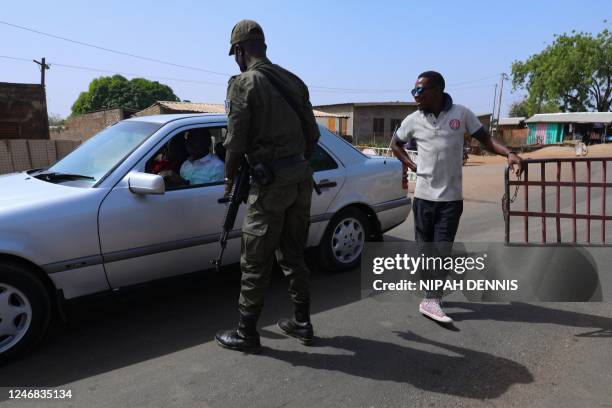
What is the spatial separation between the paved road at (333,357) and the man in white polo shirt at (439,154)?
47 cm

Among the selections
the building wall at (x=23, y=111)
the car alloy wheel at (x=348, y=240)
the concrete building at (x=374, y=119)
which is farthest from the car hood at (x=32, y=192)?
the concrete building at (x=374, y=119)

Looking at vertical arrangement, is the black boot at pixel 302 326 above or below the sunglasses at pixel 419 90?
below

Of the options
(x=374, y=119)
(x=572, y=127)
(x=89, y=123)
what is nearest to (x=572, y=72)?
(x=572, y=127)

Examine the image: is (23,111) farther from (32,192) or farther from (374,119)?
(374,119)

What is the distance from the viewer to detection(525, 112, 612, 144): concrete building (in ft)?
129

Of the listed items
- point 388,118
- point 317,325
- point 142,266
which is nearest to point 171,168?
point 142,266

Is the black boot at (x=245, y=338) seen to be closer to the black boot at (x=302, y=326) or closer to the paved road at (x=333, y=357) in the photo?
the paved road at (x=333, y=357)

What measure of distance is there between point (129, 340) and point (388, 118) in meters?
34.3

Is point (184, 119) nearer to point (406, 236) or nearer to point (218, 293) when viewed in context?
point (218, 293)

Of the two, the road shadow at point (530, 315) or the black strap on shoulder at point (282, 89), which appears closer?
the black strap on shoulder at point (282, 89)

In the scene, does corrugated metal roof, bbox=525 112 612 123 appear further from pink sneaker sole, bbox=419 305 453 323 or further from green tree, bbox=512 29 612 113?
pink sneaker sole, bbox=419 305 453 323

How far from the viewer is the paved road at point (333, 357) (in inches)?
105

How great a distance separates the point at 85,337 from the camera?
341 cm

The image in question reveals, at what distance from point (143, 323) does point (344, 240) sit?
81.3 inches
